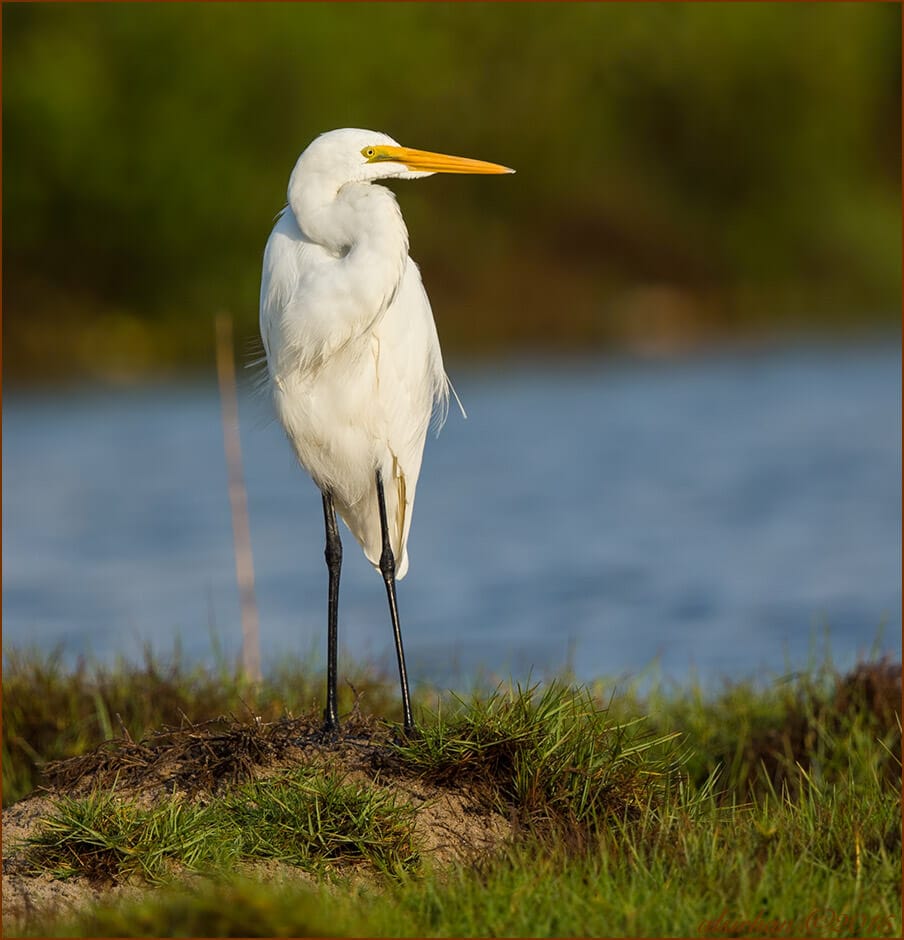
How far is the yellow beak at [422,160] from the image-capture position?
15.4ft

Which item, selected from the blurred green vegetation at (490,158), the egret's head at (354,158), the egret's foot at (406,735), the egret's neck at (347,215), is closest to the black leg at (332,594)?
the egret's foot at (406,735)

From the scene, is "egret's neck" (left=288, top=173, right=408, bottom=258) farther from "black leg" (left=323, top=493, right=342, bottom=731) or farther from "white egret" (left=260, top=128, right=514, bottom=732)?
"black leg" (left=323, top=493, right=342, bottom=731)

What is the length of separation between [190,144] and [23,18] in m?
4.05

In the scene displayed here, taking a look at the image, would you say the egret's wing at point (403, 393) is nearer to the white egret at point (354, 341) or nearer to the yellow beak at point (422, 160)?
the white egret at point (354, 341)

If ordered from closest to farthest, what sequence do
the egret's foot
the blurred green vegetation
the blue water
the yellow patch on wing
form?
the egret's foot, the yellow patch on wing, the blue water, the blurred green vegetation

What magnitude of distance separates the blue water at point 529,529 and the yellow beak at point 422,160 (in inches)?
40.0

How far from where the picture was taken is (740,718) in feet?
19.1

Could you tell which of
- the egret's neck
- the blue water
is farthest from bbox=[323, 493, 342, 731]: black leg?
the egret's neck

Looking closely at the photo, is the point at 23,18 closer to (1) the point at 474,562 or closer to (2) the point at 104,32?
(2) the point at 104,32

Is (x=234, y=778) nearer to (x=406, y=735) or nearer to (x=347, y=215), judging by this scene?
(x=406, y=735)

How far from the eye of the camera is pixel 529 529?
12828mm

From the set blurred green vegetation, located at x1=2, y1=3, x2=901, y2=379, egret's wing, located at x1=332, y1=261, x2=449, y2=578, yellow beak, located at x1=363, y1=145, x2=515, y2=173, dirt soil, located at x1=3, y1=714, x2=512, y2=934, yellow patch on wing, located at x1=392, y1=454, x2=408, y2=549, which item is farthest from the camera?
blurred green vegetation, located at x1=2, y1=3, x2=901, y2=379

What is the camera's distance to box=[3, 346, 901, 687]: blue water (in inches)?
359

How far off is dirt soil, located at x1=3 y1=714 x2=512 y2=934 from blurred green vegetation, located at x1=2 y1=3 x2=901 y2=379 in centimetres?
1540
